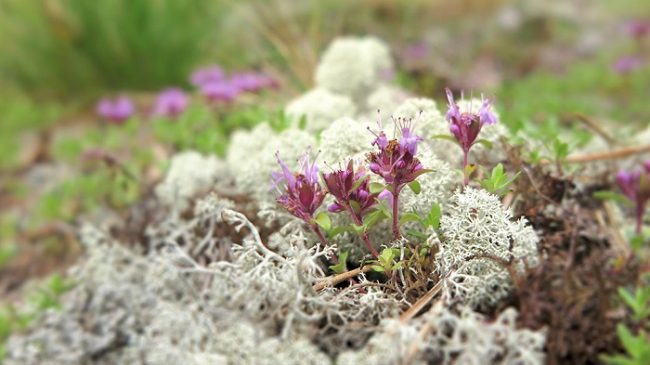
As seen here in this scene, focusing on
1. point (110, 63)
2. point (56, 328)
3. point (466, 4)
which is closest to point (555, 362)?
point (56, 328)

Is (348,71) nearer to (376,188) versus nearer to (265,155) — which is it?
(265,155)

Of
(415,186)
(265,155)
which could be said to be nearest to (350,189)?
(415,186)

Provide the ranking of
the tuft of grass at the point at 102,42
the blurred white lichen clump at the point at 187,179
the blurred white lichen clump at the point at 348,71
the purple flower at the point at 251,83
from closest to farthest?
1. the blurred white lichen clump at the point at 187,179
2. the blurred white lichen clump at the point at 348,71
3. the purple flower at the point at 251,83
4. the tuft of grass at the point at 102,42

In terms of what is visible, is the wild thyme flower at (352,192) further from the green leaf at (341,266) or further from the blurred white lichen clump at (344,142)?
the blurred white lichen clump at (344,142)

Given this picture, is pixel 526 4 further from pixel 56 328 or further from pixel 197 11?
pixel 56 328

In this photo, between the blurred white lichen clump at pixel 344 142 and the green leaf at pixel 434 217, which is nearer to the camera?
the green leaf at pixel 434 217


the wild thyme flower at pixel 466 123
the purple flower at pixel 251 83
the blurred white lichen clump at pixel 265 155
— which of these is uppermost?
the purple flower at pixel 251 83

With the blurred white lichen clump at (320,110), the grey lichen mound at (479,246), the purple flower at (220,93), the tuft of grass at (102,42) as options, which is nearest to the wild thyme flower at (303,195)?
the grey lichen mound at (479,246)
